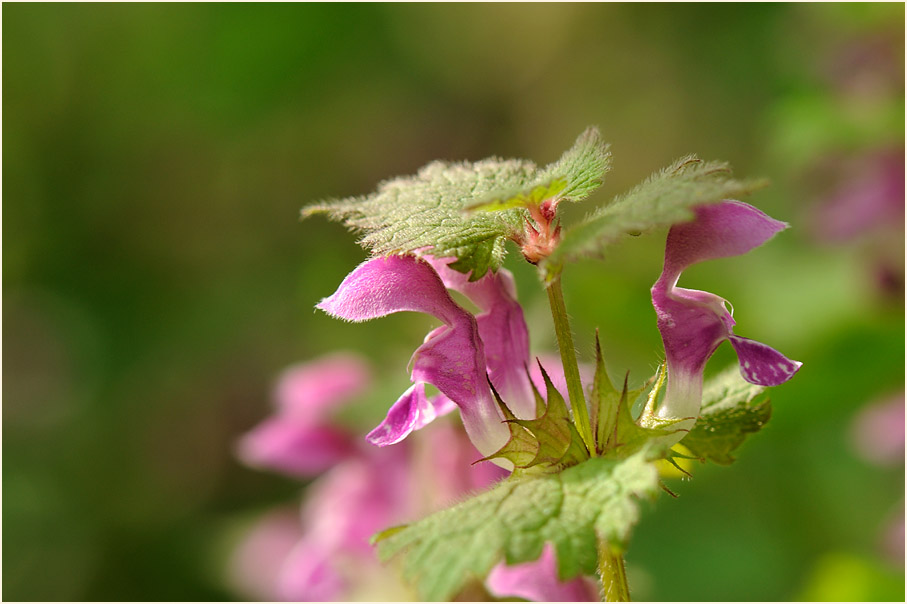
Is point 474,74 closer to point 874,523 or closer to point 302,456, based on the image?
point 874,523

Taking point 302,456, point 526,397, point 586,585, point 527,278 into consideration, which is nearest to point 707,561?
point 527,278

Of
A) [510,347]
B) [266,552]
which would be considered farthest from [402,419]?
[266,552]

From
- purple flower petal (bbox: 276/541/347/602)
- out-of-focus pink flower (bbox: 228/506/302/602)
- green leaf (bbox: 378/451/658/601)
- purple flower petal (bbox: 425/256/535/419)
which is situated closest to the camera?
green leaf (bbox: 378/451/658/601)

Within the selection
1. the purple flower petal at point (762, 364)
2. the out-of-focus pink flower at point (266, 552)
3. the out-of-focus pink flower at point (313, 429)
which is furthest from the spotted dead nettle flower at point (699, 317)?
the out-of-focus pink flower at point (266, 552)

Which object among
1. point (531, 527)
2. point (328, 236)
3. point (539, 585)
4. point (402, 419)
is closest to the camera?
point (531, 527)

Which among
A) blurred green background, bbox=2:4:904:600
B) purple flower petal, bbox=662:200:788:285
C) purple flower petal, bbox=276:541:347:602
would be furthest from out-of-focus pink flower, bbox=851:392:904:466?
purple flower petal, bbox=662:200:788:285

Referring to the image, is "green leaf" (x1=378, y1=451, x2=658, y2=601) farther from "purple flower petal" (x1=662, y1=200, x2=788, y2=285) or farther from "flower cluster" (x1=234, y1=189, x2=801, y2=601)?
"purple flower petal" (x1=662, y1=200, x2=788, y2=285)

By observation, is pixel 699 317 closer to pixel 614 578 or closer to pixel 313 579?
pixel 614 578
